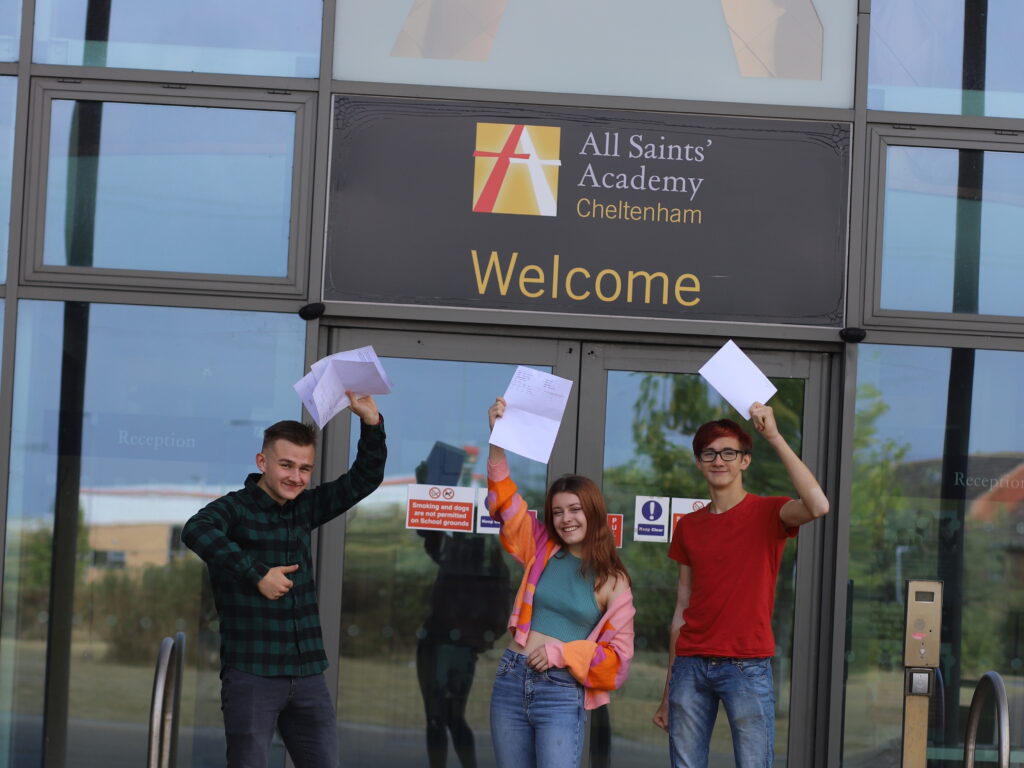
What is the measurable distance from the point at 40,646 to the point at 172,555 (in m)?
0.71

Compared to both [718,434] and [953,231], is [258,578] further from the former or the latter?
[953,231]

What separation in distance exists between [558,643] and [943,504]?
239 centimetres

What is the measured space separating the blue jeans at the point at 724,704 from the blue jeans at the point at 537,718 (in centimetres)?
45

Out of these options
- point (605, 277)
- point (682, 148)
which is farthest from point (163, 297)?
point (682, 148)

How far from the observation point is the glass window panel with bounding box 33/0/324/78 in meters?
5.88

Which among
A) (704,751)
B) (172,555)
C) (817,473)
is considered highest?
(817,473)

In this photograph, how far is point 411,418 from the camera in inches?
230

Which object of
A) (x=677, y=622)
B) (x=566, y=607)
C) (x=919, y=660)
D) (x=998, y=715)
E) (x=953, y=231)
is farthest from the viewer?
(x=953, y=231)

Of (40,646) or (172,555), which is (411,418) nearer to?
(172,555)

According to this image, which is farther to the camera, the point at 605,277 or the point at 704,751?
the point at 605,277

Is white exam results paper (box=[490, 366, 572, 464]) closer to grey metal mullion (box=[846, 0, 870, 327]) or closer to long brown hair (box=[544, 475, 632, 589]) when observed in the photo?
long brown hair (box=[544, 475, 632, 589])

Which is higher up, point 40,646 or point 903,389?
point 903,389

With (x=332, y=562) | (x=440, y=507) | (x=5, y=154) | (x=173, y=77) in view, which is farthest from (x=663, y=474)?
(x=5, y=154)

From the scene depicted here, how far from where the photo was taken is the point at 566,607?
441 cm
